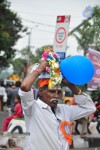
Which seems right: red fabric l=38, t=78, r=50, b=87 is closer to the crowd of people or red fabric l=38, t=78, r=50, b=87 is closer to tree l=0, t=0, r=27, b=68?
the crowd of people

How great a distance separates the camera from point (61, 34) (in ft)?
31.5

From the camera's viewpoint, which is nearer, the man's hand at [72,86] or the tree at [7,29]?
the man's hand at [72,86]

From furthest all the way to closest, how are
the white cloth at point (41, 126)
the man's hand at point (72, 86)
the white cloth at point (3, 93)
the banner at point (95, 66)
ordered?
the white cloth at point (3, 93)
the banner at point (95, 66)
the man's hand at point (72, 86)
the white cloth at point (41, 126)

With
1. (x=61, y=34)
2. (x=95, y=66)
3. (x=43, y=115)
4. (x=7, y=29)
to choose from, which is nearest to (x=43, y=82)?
(x=43, y=115)

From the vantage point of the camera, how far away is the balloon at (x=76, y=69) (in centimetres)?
383

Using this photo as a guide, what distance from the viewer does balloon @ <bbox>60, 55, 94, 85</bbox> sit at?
12.6 ft

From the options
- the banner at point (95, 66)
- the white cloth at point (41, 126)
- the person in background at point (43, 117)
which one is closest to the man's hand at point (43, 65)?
the person in background at point (43, 117)

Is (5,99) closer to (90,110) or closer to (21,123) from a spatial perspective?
(21,123)

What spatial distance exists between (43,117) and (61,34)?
6.00 meters

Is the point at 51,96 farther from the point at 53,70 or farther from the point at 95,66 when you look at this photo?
the point at 95,66

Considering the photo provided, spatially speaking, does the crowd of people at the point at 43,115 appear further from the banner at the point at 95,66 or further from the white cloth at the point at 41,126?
the banner at the point at 95,66

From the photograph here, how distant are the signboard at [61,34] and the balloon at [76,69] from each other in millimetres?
5533

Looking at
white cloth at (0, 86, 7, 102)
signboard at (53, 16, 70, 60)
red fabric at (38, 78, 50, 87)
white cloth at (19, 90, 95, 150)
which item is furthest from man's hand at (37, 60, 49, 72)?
white cloth at (0, 86, 7, 102)

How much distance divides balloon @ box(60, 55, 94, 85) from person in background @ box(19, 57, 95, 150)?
143mm
